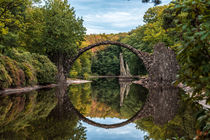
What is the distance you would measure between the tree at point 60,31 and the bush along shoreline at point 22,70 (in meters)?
2.53

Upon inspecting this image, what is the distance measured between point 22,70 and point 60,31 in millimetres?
6896

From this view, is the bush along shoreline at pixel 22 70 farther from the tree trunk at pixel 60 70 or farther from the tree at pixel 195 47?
the tree at pixel 195 47

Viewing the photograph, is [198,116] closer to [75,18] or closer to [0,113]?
[0,113]

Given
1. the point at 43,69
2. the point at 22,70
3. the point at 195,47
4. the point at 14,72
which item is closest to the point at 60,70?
the point at 43,69

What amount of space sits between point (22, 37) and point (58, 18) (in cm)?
375

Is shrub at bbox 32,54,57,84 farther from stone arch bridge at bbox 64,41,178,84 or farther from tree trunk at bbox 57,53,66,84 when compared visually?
stone arch bridge at bbox 64,41,178,84

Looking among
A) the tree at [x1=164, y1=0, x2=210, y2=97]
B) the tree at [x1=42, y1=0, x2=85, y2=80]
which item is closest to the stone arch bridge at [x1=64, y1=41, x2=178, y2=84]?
the tree at [x1=42, y1=0, x2=85, y2=80]

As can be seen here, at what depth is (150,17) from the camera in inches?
1228

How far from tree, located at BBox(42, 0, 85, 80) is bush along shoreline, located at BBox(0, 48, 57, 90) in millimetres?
2531

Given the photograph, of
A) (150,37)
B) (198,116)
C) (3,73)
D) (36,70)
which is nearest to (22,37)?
(36,70)

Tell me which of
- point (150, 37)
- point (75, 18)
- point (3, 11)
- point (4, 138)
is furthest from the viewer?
point (150, 37)

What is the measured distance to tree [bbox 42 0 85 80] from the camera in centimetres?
1967

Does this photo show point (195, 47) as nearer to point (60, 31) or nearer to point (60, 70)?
point (60, 31)

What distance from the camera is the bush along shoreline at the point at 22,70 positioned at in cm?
1137
